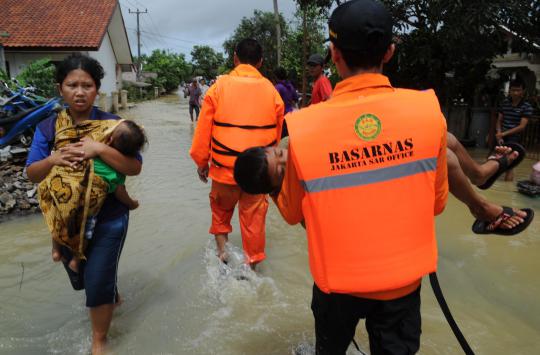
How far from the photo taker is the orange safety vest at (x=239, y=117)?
3604 mm

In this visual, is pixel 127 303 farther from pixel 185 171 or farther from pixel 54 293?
pixel 185 171

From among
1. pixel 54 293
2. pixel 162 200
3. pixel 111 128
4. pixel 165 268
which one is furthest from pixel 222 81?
pixel 162 200

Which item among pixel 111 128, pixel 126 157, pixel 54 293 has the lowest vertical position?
pixel 54 293

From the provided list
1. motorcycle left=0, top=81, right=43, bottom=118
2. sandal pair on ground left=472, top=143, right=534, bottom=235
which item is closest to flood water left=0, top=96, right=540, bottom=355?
sandal pair on ground left=472, top=143, right=534, bottom=235

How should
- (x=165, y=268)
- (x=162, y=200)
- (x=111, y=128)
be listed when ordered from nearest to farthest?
(x=111, y=128) < (x=165, y=268) < (x=162, y=200)

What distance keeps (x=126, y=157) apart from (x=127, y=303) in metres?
1.64

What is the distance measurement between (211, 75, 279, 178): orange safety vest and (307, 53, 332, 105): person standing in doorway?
2.48 m

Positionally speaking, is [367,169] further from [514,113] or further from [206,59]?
[206,59]

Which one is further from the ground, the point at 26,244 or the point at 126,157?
the point at 126,157

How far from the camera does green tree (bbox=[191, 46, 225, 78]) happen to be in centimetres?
6397

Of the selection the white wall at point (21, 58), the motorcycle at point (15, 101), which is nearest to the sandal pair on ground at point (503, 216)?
the motorcycle at point (15, 101)

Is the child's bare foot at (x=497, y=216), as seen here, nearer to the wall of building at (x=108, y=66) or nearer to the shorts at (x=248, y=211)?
the shorts at (x=248, y=211)

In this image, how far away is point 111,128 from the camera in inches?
100.0

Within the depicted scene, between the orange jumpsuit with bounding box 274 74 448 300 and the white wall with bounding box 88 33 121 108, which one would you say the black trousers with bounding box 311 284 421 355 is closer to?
the orange jumpsuit with bounding box 274 74 448 300
